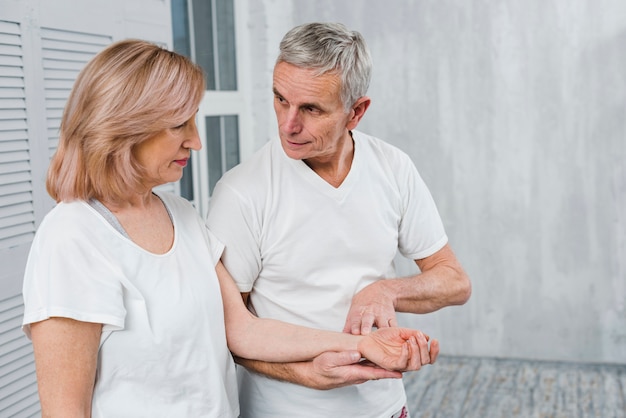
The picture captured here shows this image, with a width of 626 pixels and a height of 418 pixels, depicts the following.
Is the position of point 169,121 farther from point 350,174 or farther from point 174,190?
point 174,190

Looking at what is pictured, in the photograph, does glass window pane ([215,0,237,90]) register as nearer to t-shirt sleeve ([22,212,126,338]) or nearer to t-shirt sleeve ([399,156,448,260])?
t-shirt sleeve ([399,156,448,260])

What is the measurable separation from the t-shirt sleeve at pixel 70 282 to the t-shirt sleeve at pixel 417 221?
689 mm

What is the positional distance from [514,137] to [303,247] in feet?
9.80

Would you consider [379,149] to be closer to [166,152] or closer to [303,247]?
[303,247]

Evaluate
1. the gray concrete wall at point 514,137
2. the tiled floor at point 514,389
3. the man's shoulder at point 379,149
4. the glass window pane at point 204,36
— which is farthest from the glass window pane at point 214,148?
the man's shoulder at point 379,149

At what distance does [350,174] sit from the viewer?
1500 mm

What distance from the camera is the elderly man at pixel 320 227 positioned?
1381 mm

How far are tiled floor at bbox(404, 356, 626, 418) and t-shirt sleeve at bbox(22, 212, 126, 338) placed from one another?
2.67 m

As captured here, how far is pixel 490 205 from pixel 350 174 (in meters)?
2.91

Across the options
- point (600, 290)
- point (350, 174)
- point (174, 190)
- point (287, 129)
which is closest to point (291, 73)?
point (287, 129)

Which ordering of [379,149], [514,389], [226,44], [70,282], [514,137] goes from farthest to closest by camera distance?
[514,137], [226,44], [514,389], [379,149], [70,282]

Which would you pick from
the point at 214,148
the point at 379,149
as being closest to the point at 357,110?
the point at 379,149

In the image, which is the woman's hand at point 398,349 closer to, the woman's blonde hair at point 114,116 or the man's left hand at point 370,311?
the man's left hand at point 370,311

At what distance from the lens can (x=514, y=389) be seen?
3826 mm
